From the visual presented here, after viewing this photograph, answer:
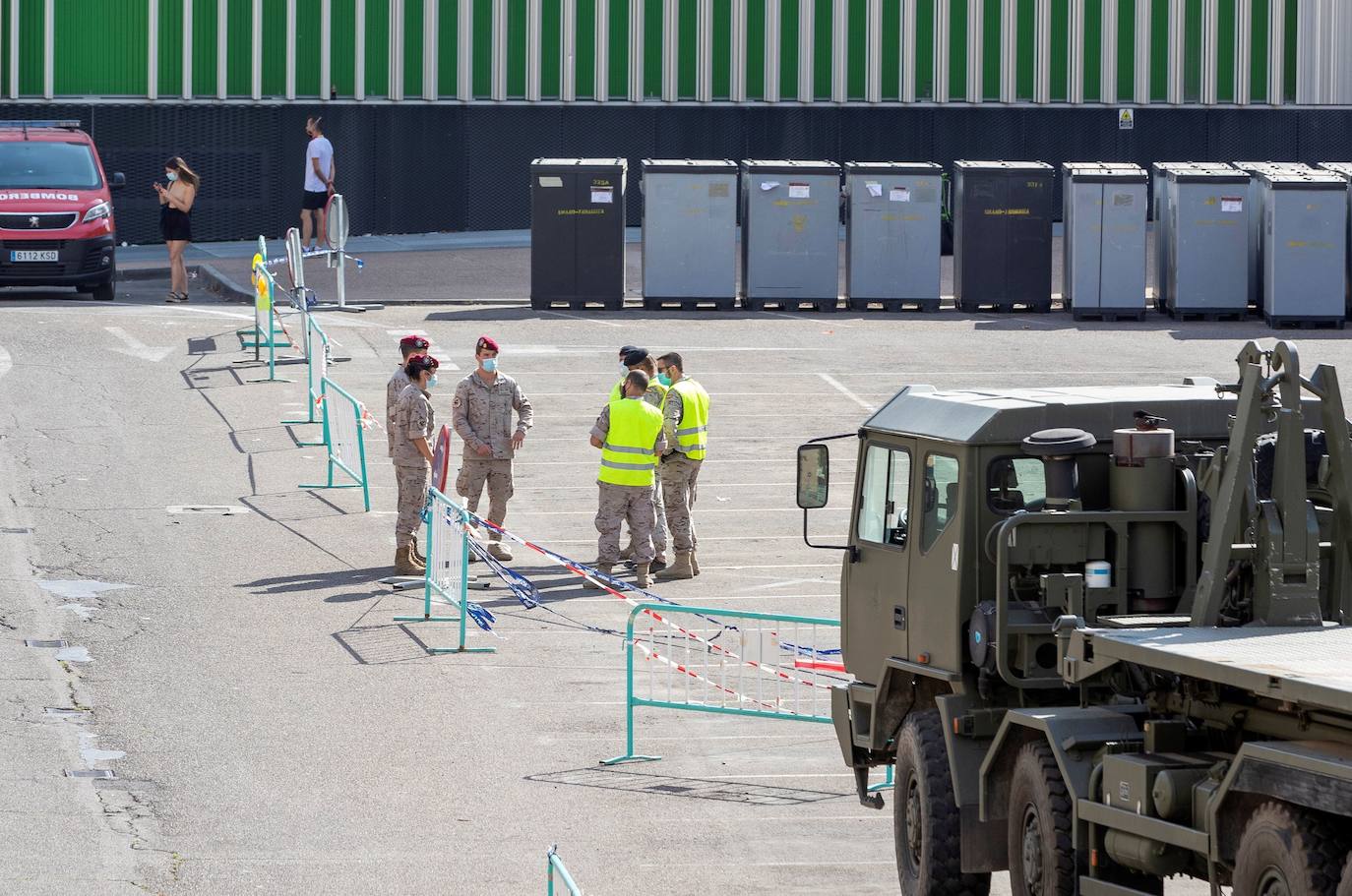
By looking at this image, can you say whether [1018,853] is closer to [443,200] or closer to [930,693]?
[930,693]

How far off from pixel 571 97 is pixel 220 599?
24209 mm

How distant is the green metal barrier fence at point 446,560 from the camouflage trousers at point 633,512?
1.52 m

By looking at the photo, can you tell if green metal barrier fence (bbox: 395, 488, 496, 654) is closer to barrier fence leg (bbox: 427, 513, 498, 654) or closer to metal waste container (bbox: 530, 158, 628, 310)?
barrier fence leg (bbox: 427, 513, 498, 654)

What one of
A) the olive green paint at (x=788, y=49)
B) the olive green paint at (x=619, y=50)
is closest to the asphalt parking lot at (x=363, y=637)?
the olive green paint at (x=619, y=50)

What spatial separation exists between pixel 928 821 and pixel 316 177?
2554 cm

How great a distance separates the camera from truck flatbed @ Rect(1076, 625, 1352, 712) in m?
6.91

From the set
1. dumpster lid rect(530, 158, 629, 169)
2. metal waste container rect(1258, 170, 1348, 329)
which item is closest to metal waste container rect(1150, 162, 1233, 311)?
metal waste container rect(1258, 170, 1348, 329)

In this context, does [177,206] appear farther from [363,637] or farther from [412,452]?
[363,637]

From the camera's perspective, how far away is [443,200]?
38.3 metres

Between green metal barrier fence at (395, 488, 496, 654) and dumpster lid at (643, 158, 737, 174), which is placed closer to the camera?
green metal barrier fence at (395, 488, 496, 654)

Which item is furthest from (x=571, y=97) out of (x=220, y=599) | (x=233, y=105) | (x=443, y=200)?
(x=220, y=599)

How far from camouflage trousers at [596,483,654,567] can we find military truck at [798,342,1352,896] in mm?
5809

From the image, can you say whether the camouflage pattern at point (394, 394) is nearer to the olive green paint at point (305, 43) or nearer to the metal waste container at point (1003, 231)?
the metal waste container at point (1003, 231)

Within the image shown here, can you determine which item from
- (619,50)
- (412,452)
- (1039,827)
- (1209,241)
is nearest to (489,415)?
(412,452)
